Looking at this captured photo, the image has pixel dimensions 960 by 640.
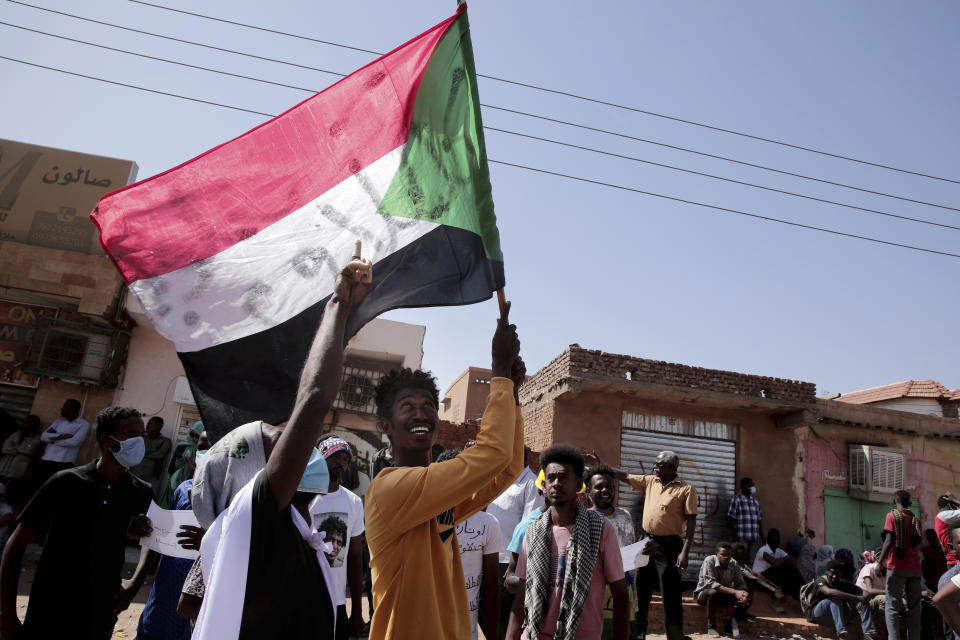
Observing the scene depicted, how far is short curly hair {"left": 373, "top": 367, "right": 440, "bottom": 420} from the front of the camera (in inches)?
108

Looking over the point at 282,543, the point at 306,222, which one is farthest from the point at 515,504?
the point at 282,543

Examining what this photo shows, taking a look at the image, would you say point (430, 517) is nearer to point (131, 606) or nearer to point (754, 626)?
point (131, 606)

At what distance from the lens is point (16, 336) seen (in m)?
12.6

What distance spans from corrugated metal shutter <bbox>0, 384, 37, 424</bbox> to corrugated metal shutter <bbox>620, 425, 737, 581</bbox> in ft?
37.7

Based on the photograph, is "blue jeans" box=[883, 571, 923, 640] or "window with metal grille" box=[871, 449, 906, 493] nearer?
"blue jeans" box=[883, 571, 923, 640]

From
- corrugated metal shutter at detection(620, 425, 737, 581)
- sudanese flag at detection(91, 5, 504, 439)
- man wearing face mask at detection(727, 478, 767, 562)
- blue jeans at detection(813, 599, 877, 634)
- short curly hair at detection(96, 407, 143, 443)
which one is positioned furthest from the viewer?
corrugated metal shutter at detection(620, 425, 737, 581)

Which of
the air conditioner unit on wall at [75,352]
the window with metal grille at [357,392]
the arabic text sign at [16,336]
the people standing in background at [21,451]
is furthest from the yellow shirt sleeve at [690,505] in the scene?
the arabic text sign at [16,336]

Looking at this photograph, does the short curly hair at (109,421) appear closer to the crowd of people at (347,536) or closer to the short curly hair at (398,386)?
the crowd of people at (347,536)

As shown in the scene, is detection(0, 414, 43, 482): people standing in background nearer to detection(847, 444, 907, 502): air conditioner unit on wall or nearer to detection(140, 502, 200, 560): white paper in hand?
detection(140, 502, 200, 560): white paper in hand

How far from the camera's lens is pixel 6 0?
8672mm

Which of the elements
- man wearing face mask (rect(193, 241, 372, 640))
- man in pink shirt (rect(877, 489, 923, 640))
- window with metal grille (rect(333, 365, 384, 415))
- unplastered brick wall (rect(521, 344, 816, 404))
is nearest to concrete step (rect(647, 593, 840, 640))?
man in pink shirt (rect(877, 489, 923, 640))

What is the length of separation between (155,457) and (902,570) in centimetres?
1170

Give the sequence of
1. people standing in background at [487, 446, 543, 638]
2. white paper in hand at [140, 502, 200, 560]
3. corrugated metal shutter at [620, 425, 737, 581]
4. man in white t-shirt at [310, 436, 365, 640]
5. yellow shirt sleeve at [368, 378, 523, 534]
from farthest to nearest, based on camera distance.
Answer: corrugated metal shutter at [620, 425, 737, 581]
people standing in background at [487, 446, 543, 638]
man in white t-shirt at [310, 436, 365, 640]
white paper in hand at [140, 502, 200, 560]
yellow shirt sleeve at [368, 378, 523, 534]

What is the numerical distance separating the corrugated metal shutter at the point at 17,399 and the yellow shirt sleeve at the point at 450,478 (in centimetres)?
1310
